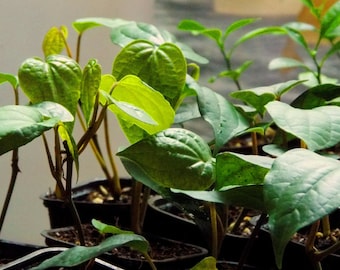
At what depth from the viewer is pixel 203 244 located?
909mm

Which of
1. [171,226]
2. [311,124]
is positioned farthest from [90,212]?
[311,124]

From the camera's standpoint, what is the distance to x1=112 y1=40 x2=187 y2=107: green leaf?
2.31 ft

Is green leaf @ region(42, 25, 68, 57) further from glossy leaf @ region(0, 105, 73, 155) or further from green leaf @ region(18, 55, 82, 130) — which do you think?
glossy leaf @ region(0, 105, 73, 155)

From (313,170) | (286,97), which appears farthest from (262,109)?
(286,97)

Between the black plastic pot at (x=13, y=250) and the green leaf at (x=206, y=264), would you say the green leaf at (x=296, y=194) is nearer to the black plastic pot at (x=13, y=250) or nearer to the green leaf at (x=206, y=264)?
the green leaf at (x=206, y=264)

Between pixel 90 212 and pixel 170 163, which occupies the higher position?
pixel 170 163

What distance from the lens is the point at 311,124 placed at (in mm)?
572

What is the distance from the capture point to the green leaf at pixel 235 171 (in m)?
0.57

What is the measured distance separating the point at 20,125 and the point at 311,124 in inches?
10.2

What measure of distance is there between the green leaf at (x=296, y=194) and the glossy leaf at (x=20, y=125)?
20 centimetres

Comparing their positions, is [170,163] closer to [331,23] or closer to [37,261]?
[37,261]

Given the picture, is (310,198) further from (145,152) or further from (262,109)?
(262,109)

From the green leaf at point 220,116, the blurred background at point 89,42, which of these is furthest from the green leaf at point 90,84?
the blurred background at point 89,42

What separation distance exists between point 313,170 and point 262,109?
1.04 feet
